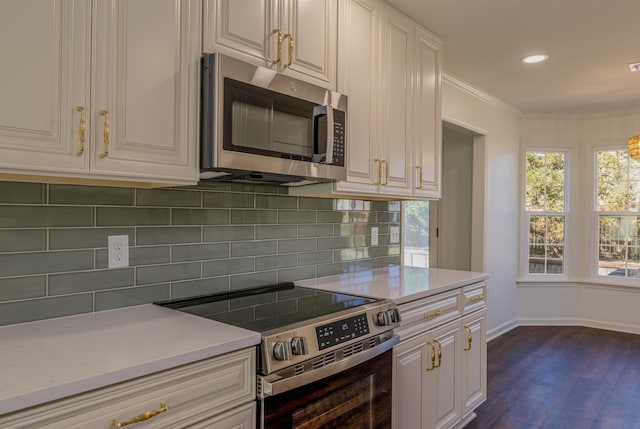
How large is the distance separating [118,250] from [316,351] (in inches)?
32.6

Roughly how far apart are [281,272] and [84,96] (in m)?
1.28

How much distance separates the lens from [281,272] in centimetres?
227

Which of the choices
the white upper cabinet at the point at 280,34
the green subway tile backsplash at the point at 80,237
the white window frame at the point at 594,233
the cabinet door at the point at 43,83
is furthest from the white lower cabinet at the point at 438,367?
the white window frame at the point at 594,233

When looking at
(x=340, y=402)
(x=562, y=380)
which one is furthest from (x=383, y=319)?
(x=562, y=380)

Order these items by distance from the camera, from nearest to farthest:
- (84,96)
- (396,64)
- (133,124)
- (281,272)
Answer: (84,96), (133,124), (281,272), (396,64)

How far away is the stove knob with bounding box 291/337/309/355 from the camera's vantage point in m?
1.43

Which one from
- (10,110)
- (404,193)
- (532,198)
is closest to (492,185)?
(532,198)

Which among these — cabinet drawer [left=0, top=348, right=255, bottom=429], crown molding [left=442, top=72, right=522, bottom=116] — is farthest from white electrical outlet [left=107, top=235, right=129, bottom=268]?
crown molding [left=442, top=72, right=522, bottom=116]

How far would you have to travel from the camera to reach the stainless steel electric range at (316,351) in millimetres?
1393

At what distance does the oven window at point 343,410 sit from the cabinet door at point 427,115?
51.0 inches

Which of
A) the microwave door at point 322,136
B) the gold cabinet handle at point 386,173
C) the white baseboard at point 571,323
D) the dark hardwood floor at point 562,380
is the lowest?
the dark hardwood floor at point 562,380

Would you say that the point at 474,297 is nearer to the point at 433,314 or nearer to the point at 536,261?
the point at 433,314

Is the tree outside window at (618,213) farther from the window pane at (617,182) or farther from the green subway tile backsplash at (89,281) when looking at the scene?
the green subway tile backsplash at (89,281)

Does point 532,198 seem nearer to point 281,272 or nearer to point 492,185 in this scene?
point 492,185
